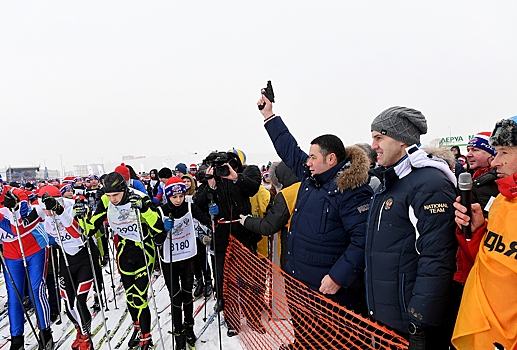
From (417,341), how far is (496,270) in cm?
57

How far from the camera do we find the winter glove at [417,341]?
1662 mm

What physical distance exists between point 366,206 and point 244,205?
2.02 m

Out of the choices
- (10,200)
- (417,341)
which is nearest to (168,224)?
(10,200)

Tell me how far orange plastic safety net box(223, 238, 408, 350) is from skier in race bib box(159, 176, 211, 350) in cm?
47

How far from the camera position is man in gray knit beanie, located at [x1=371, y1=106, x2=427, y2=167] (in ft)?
6.77

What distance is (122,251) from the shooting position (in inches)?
151

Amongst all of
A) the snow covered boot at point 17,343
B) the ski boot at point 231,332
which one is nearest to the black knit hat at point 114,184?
the ski boot at point 231,332

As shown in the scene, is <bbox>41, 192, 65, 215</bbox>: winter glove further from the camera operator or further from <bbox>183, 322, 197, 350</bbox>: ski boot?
<bbox>183, 322, 197, 350</bbox>: ski boot

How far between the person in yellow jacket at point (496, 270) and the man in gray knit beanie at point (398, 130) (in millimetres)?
504

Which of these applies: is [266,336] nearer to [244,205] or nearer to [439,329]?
[244,205]

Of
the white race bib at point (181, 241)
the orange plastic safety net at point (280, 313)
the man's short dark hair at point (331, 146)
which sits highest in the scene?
the man's short dark hair at point (331, 146)

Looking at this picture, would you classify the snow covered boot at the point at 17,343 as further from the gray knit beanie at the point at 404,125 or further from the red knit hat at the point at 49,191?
the gray knit beanie at the point at 404,125

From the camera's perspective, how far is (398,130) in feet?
6.75

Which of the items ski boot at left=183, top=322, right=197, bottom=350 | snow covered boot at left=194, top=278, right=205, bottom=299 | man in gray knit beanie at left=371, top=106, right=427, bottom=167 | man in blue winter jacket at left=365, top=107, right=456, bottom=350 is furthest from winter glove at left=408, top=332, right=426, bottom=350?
snow covered boot at left=194, top=278, right=205, bottom=299
